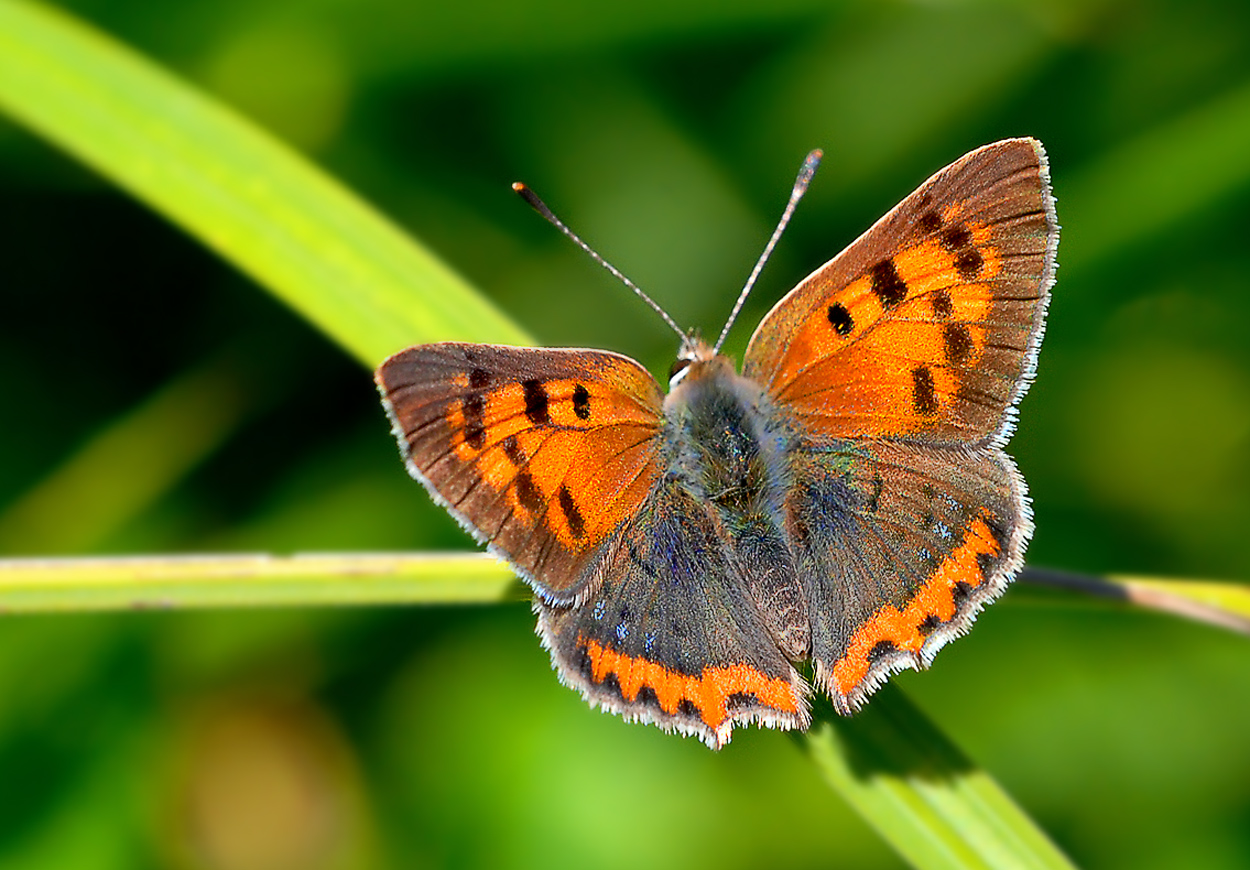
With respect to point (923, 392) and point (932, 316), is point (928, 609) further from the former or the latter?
point (932, 316)

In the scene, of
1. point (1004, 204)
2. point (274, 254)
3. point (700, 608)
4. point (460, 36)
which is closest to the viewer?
point (1004, 204)

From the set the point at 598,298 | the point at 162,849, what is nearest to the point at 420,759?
the point at 162,849

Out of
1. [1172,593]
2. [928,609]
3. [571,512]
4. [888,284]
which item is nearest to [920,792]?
[928,609]

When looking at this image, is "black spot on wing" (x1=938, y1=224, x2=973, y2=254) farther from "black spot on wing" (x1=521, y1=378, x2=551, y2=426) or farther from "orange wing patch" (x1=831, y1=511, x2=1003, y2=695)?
"black spot on wing" (x1=521, y1=378, x2=551, y2=426)

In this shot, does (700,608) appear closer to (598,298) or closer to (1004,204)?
(1004,204)

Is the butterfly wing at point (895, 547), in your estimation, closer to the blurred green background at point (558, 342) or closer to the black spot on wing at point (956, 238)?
the black spot on wing at point (956, 238)

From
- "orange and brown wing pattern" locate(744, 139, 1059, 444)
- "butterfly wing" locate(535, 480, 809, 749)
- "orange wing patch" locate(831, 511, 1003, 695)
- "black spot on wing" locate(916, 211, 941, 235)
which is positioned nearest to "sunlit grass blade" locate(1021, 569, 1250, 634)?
"orange wing patch" locate(831, 511, 1003, 695)

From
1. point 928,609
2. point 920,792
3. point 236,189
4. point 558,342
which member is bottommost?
point 920,792
